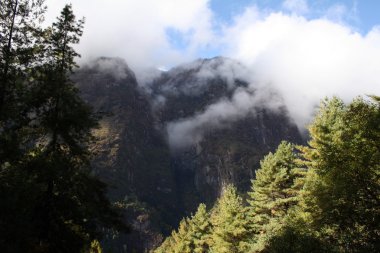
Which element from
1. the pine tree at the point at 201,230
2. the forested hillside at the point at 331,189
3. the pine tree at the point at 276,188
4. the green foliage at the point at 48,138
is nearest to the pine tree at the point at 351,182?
the forested hillside at the point at 331,189

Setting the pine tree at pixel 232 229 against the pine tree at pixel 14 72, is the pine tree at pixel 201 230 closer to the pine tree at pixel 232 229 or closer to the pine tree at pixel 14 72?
the pine tree at pixel 232 229

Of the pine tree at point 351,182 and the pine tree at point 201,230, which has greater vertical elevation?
the pine tree at point 201,230

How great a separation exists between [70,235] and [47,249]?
1.22m

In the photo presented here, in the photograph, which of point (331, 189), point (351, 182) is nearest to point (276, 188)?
point (331, 189)

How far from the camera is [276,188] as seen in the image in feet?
116

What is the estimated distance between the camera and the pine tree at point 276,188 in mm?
34188

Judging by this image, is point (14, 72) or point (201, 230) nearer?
point (14, 72)

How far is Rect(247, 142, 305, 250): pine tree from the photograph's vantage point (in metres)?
34.2

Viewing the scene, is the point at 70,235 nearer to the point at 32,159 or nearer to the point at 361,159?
the point at 32,159

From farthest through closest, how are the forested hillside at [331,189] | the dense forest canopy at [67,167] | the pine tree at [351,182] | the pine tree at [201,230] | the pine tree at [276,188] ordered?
1. the pine tree at [201,230]
2. the pine tree at [276,188]
3. the forested hillside at [331,189]
4. the pine tree at [351,182]
5. the dense forest canopy at [67,167]

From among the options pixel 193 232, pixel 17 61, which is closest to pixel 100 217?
pixel 17 61

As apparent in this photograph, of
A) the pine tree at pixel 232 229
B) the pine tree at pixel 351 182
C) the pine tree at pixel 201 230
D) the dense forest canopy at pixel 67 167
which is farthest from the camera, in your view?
the pine tree at pixel 201 230

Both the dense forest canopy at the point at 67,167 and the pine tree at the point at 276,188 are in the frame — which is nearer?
the dense forest canopy at the point at 67,167

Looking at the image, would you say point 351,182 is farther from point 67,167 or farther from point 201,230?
point 201,230
